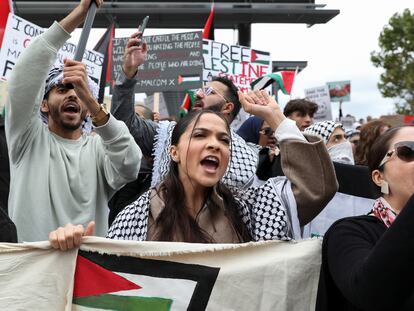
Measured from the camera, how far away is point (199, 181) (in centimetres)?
227

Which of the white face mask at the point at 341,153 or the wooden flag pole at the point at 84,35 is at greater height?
the wooden flag pole at the point at 84,35

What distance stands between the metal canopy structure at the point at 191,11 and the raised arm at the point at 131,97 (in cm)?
1015

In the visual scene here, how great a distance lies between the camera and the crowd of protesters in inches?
69.1

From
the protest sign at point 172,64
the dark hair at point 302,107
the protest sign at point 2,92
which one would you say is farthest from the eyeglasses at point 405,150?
the protest sign at point 172,64

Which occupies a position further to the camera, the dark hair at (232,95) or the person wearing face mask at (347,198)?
the dark hair at (232,95)

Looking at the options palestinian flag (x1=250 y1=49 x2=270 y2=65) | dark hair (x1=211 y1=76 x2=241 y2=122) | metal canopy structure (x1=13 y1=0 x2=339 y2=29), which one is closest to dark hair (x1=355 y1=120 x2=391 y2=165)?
dark hair (x1=211 y1=76 x2=241 y2=122)

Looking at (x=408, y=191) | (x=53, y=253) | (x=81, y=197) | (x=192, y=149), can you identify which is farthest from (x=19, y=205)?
(x=408, y=191)

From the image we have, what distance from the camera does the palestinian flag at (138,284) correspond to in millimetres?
2055

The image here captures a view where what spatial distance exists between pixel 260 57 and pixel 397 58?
59.3 feet

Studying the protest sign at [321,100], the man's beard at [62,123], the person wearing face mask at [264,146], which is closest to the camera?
the man's beard at [62,123]

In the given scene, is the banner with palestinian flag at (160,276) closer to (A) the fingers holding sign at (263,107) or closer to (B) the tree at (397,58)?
(A) the fingers holding sign at (263,107)

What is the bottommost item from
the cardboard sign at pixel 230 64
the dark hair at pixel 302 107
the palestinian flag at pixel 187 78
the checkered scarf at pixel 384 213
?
the checkered scarf at pixel 384 213

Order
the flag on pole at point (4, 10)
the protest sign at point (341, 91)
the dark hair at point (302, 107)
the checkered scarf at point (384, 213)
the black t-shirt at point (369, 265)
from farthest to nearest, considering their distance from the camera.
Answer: the protest sign at point (341, 91) < the flag on pole at point (4, 10) < the dark hair at point (302, 107) < the checkered scarf at point (384, 213) < the black t-shirt at point (369, 265)

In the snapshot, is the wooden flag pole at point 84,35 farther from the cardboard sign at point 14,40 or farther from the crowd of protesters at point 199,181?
the cardboard sign at point 14,40
